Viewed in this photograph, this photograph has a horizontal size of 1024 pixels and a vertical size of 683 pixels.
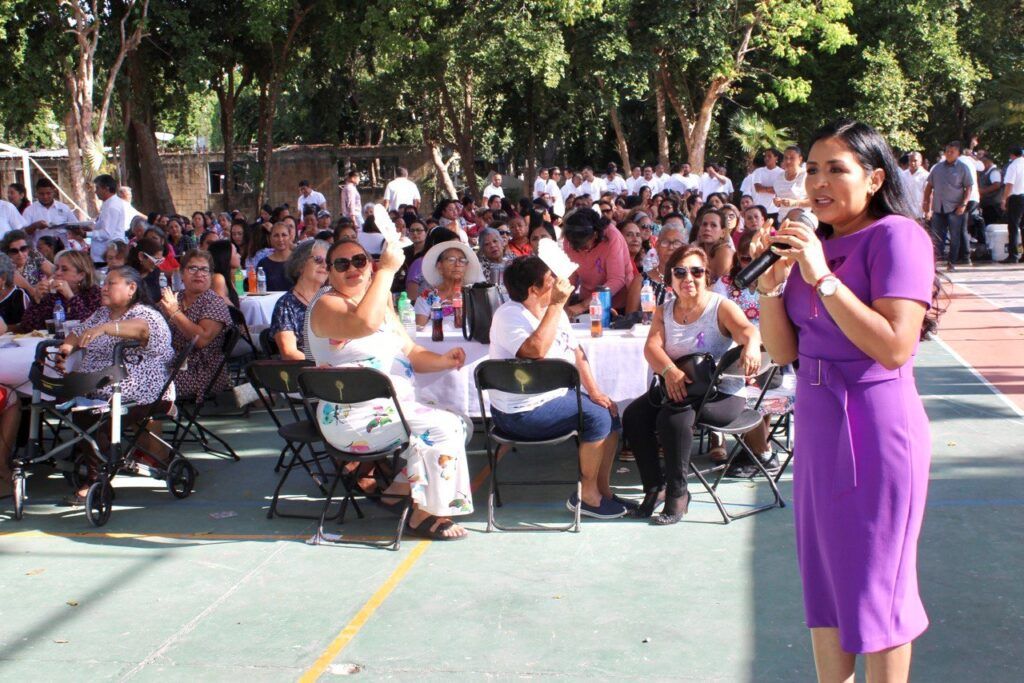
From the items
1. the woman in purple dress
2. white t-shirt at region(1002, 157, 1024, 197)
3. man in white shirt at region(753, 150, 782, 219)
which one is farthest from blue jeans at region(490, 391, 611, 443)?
white t-shirt at region(1002, 157, 1024, 197)

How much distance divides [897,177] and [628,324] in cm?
400

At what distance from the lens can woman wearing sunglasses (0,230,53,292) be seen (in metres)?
9.87

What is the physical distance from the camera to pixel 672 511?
18.0ft

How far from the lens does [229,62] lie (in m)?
26.7

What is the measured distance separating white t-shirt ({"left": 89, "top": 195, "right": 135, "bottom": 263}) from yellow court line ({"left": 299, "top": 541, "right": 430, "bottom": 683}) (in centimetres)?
918

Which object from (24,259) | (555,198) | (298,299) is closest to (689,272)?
(298,299)

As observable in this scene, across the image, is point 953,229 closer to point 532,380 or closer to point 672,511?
point 672,511

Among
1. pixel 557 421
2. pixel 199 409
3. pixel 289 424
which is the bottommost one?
pixel 199 409

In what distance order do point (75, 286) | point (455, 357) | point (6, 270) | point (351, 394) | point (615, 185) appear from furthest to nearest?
point (615, 185) < point (6, 270) < point (75, 286) < point (455, 357) < point (351, 394)

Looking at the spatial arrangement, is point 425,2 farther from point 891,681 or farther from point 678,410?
point 891,681

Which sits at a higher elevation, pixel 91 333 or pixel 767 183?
pixel 767 183

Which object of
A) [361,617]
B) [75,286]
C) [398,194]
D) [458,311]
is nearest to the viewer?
[361,617]

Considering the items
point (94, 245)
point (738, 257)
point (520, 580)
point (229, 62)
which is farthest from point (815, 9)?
point (520, 580)

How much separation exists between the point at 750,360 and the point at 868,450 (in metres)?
2.85
